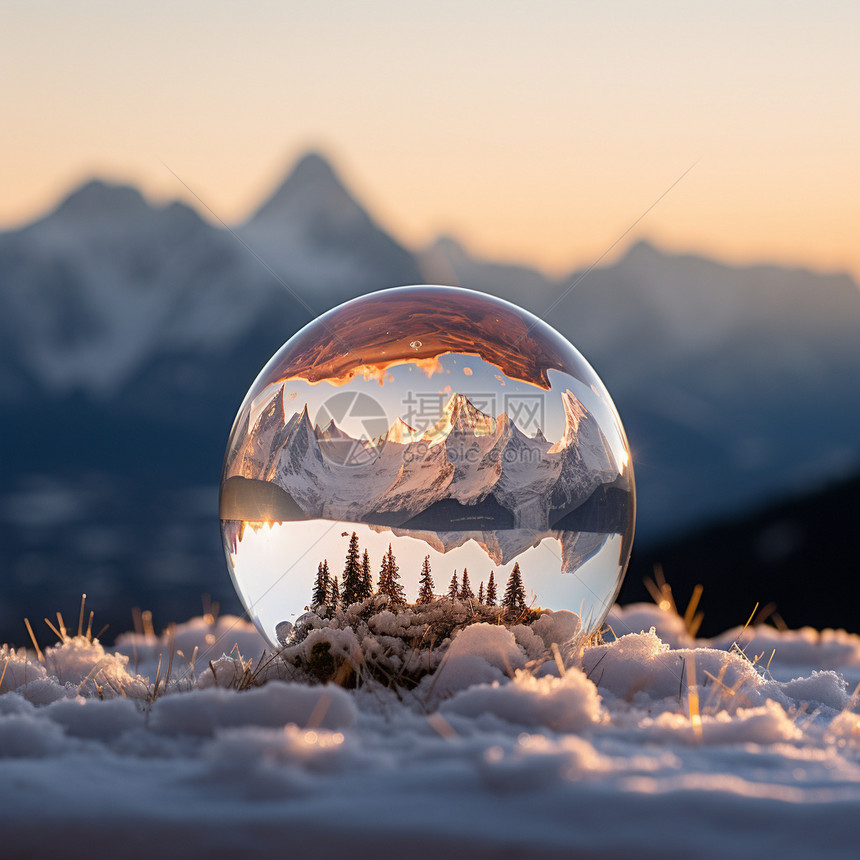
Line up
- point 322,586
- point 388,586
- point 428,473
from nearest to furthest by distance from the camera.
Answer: point 428,473
point 388,586
point 322,586

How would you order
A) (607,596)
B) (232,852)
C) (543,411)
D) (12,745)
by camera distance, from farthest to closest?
(607,596), (543,411), (12,745), (232,852)

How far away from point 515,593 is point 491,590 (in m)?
0.12

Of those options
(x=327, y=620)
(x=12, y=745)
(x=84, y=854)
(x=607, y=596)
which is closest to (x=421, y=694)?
(x=327, y=620)

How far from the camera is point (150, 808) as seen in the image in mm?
2146

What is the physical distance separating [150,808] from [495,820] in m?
0.80

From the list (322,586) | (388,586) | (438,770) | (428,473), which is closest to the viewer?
(438,770)

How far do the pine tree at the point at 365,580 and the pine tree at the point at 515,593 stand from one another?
57cm

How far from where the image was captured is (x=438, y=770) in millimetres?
2328

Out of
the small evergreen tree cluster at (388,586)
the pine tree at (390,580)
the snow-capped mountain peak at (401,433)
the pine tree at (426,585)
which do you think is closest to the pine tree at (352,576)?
the small evergreen tree cluster at (388,586)

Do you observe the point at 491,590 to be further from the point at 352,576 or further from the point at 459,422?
the point at 459,422

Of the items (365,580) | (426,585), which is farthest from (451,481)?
(365,580)

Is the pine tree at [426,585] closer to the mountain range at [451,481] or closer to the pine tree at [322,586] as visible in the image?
the mountain range at [451,481]

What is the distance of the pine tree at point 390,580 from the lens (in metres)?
3.77

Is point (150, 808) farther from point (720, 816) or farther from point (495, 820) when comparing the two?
point (720, 816)
